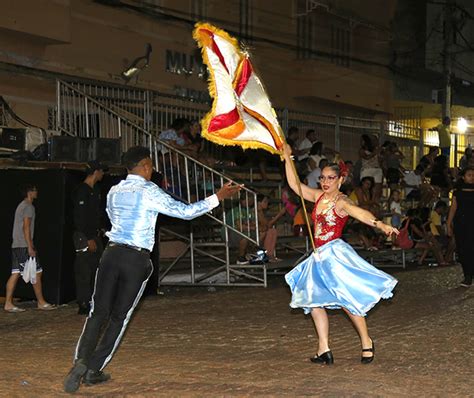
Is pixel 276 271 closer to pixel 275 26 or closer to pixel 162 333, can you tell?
pixel 162 333

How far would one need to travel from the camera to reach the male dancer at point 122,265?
760 centimetres

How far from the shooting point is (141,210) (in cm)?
768

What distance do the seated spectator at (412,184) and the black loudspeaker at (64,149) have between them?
11.2 metres

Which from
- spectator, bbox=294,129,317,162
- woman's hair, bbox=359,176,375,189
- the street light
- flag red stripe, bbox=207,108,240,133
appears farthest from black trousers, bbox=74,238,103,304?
the street light

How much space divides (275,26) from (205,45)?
1783cm

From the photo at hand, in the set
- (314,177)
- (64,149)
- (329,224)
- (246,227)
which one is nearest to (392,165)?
(314,177)

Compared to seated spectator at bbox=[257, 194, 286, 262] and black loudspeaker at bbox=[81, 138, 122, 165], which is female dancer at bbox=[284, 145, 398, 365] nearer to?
black loudspeaker at bbox=[81, 138, 122, 165]

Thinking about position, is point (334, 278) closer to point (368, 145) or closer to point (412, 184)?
point (368, 145)

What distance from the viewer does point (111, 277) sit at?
7.60m

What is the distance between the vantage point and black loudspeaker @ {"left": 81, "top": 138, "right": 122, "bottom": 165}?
45.0 feet

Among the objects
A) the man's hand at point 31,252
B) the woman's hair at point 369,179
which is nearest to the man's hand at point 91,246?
the man's hand at point 31,252

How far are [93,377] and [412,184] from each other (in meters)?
16.5

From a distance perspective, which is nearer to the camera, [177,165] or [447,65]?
[177,165]

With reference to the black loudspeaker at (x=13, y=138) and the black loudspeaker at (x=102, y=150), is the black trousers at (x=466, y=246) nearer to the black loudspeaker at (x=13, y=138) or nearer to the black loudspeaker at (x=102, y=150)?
the black loudspeaker at (x=102, y=150)
